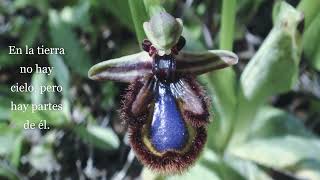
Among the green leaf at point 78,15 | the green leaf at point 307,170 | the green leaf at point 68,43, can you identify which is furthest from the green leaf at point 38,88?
the green leaf at point 307,170

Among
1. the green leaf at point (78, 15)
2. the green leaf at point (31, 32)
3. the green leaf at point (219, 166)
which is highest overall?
the green leaf at point (78, 15)

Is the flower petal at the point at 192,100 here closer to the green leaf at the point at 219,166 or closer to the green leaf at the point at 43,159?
the green leaf at the point at 219,166

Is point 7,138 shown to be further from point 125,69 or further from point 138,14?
point 138,14

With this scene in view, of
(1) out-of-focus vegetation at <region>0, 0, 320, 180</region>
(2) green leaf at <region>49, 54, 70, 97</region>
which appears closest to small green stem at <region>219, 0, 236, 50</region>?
(1) out-of-focus vegetation at <region>0, 0, 320, 180</region>

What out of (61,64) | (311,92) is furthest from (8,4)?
(311,92)

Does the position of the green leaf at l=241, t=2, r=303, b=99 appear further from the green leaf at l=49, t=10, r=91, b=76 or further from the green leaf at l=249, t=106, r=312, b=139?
the green leaf at l=49, t=10, r=91, b=76

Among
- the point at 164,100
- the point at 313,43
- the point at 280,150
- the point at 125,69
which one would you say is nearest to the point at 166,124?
the point at 164,100

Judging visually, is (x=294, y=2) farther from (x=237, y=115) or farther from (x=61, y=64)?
(x=61, y=64)
